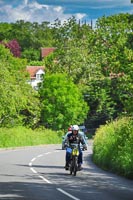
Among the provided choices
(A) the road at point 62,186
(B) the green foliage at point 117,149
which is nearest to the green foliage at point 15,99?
(B) the green foliage at point 117,149

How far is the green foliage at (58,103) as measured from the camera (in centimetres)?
7631

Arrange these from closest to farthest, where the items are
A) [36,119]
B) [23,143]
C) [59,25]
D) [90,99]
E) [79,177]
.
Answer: [79,177], [23,143], [36,119], [90,99], [59,25]

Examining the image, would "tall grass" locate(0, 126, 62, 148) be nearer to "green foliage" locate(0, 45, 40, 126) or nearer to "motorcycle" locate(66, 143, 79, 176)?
"green foliage" locate(0, 45, 40, 126)

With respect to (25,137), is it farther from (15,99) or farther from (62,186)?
(62,186)

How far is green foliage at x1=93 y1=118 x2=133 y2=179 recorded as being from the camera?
889 inches

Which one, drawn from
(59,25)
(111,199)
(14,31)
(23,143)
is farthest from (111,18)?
(14,31)

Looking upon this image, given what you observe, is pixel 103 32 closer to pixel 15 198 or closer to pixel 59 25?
pixel 15 198

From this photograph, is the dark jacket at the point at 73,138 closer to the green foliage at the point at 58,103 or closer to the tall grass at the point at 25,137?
the tall grass at the point at 25,137

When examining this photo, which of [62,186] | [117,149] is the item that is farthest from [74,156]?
[117,149]

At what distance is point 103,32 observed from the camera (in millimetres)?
30234

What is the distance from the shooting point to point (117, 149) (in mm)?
26125

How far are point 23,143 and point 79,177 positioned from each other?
38.5 metres

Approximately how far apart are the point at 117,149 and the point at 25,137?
3513 cm

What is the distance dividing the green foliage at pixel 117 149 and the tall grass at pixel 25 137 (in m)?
23.5
